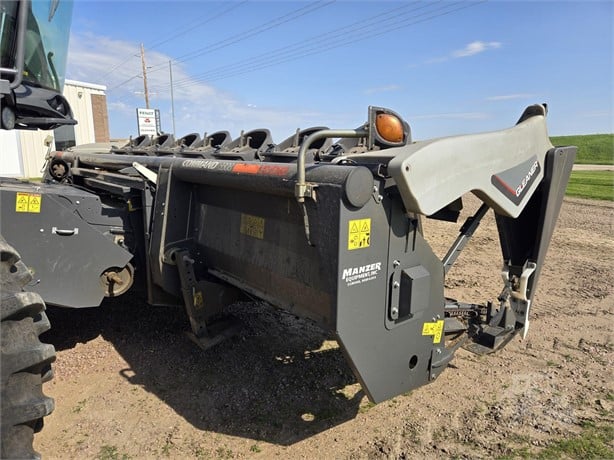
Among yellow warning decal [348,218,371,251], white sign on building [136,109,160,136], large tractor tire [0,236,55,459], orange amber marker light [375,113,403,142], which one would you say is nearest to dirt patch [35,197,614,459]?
large tractor tire [0,236,55,459]

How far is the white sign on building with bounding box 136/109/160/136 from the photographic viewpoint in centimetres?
2053

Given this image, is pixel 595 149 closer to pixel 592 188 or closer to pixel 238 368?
pixel 592 188

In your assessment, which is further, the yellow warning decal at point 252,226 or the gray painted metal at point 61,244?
the yellow warning decal at point 252,226

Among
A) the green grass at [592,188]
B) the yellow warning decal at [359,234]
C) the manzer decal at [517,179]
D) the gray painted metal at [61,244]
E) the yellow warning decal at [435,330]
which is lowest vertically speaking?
the green grass at [592,188]

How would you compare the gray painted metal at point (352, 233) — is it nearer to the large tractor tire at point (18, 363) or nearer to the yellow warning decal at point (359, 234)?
the yellow warning decal at point (359, 234)

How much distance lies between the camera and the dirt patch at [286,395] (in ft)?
8.11

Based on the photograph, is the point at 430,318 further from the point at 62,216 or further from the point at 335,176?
the point at 62,216

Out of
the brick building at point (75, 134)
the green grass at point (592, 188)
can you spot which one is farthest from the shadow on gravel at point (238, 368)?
the brick building at point (75, 134)

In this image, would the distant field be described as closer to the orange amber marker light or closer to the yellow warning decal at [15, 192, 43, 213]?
the orange amber marker light

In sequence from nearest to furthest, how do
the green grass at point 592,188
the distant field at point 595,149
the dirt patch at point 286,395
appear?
the dirt patch at point 286,395 → the green grass at point 592,188 → the distant field at point 595,149

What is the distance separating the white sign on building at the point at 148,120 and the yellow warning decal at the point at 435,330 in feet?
65.7

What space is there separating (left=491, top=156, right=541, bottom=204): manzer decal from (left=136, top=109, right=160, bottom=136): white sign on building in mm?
19949

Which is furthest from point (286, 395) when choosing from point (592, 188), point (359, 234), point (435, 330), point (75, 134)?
point (75, 134)

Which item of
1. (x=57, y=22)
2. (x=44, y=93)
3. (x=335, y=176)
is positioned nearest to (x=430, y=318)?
(x=335, y=176)
